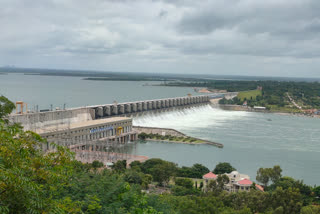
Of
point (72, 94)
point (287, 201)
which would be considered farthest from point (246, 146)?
point (72, 94)

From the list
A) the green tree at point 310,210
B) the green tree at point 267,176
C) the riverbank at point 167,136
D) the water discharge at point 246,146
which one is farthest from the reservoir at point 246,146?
the green tree at point 310,210

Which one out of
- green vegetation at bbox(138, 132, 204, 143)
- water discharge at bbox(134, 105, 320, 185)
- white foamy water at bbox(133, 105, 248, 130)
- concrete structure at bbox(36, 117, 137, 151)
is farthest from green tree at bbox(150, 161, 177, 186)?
white foamy water at bbox(133, 105, 248, 130)

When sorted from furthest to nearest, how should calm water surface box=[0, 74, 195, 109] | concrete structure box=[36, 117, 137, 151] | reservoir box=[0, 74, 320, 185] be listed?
calm water surface box=[0, 74, 195, 109] → concrete structure box=[36, 117, 137, 151] → reservoir box=[0, 74, 320, 185]

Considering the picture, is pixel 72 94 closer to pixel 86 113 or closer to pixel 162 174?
pixel 86 113

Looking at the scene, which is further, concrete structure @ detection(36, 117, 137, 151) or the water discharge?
concrete structure @ detection(36, 117, 137, 151)

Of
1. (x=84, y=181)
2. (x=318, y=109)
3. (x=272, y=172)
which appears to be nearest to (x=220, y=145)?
(x=272, y=172)

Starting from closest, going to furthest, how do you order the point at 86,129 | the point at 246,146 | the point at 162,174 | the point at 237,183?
the point at 237,183 < the point at 162,174 < the point at 86,129 < the point at 246,146

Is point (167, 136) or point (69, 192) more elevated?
point (69, 192)

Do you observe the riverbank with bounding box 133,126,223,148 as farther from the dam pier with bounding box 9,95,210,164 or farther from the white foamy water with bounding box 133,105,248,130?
the white foamy water with bounding box 133,105,248,130
